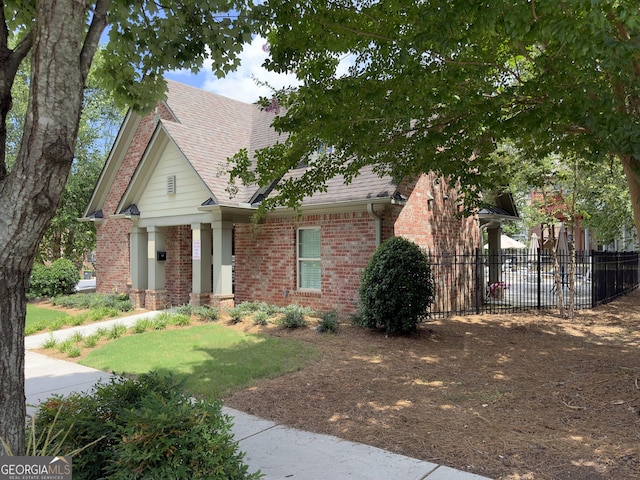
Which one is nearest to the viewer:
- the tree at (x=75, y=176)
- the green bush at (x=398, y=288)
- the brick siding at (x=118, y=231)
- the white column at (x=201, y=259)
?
the green bush at (x=398, y=288)

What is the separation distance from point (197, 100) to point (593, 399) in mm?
15875

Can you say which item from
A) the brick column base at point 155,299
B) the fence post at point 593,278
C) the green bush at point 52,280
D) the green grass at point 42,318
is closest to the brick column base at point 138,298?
the brick column base at point 155,299

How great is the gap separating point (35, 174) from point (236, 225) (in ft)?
37.2

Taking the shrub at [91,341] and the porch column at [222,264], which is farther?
the porch column at [222,264]

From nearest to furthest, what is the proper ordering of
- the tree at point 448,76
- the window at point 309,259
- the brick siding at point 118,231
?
the tree at point 448,76
the window at point 309,259
the brick siding at point 118,231

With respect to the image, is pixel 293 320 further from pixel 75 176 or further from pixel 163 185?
pixel 75 176

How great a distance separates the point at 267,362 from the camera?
7.25 metres

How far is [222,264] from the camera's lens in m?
12.6

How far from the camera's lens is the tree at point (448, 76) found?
13.5 ft

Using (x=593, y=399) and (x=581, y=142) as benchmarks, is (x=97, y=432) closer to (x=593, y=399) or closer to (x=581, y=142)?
(x=593, y=399)

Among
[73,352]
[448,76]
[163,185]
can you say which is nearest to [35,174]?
[448,76]

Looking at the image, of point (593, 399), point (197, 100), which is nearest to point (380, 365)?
point (593, 399)

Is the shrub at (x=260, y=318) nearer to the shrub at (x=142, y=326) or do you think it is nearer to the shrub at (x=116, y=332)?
the shrub at (x=142, y=326)

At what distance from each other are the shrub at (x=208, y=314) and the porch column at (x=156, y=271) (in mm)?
2800
